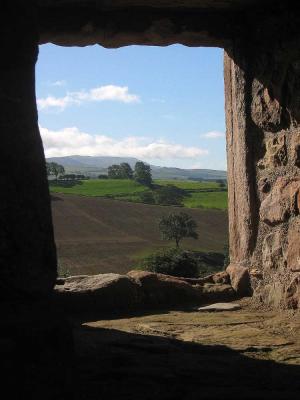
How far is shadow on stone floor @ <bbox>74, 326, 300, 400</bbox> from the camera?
2260 mm

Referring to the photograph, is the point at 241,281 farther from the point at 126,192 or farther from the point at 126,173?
the point at 126,173

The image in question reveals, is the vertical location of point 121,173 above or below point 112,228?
above

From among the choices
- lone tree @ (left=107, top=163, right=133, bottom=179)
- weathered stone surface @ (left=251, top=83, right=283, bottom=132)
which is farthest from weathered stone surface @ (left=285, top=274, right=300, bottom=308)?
lone tree @ (left=107, top=163, right=133, bottom=179)

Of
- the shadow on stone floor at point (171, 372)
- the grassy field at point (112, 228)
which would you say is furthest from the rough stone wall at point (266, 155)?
the grassy field at point (112, 228)

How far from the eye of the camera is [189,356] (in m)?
2.92

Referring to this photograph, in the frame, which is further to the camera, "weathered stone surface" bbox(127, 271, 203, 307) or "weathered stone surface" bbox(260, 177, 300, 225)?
"weathered stone surface" bbox(127, 271, 203, 307)

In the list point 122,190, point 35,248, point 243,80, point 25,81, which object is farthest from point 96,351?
point 122,190

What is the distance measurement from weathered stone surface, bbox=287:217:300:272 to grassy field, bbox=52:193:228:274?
1613 centimetres

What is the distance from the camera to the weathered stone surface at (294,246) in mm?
4078

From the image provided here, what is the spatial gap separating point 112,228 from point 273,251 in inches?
891

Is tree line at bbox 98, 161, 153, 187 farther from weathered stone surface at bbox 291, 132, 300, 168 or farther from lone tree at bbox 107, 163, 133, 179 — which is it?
weathered stone surface at bbox 291, 132, 300, 168

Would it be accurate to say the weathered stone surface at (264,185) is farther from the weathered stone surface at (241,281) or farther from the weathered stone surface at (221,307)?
the weathered stone surface at (221,307)

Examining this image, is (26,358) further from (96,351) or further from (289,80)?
(289,80)

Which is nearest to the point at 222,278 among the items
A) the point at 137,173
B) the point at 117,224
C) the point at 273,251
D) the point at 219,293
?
the point at 219,293
